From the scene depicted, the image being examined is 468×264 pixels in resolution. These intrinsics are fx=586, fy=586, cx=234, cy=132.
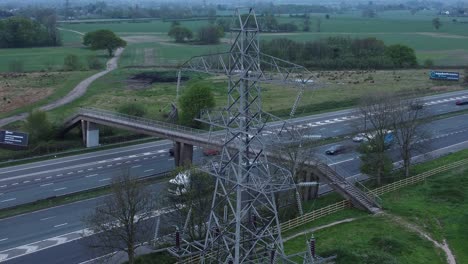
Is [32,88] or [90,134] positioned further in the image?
[32,88]

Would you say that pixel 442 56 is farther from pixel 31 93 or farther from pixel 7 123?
pixel 7 123

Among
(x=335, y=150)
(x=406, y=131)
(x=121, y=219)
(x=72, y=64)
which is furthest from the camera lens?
(x=72, y=64)

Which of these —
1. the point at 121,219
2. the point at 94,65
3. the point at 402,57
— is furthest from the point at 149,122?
the point at 402,57

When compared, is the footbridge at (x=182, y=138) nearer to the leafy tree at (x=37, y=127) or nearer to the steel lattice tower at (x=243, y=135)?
the steel lattice tower at (x=243, y=135)

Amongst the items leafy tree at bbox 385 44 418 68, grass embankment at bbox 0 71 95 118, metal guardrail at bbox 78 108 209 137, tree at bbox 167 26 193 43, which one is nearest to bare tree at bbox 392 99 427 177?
metal guardrail at bbox 78 108 209 137

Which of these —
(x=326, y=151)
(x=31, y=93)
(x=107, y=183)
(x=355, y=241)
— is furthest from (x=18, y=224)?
(x=31, y=93)

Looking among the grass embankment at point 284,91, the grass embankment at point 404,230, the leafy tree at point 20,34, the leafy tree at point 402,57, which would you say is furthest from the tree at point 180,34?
the grass embankment at point 404,230

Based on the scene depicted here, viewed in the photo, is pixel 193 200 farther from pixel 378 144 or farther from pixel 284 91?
pixel 284 91
